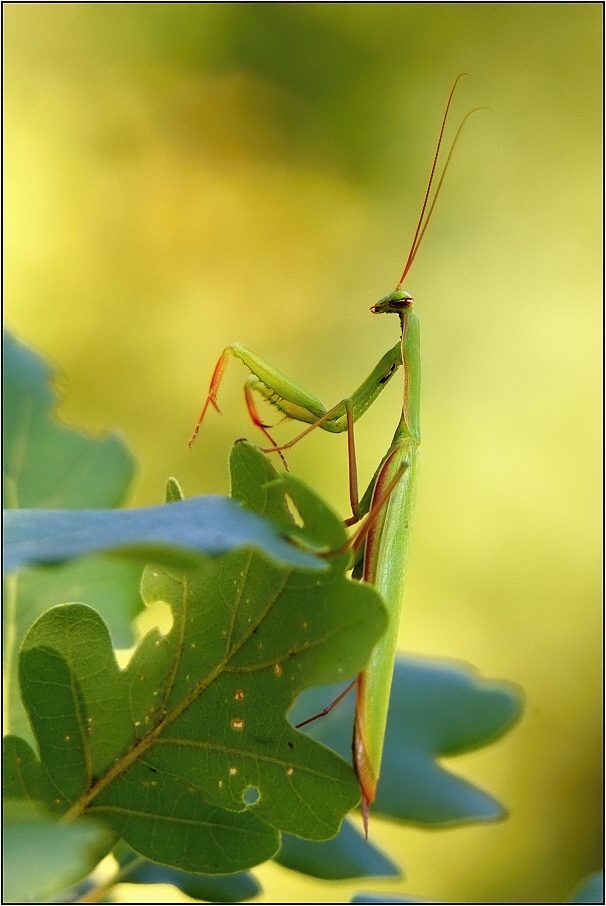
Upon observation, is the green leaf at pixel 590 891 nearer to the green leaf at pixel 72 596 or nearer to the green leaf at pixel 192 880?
the green leaf at pixel 192 880

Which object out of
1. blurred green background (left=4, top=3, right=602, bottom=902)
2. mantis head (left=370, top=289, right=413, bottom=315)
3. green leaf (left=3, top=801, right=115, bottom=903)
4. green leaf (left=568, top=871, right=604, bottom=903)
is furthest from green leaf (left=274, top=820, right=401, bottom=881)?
blurred green background (left=4, top=3, right=602, bottom=902)

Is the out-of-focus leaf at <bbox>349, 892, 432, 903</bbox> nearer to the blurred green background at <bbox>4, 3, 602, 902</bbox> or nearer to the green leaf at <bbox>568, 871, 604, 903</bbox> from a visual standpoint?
the green leaf at <bbox>568, 871, 604, 903</bbox>

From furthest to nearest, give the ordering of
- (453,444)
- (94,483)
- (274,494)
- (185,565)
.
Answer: (453,444)
(94,483)
(274,494)
(185,565)

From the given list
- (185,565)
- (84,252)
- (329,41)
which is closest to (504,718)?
(185,565)

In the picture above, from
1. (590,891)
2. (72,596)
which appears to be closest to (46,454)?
(72,596)

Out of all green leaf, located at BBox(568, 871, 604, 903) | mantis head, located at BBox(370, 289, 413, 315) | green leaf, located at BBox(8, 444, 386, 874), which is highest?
mantis head, located at BBox(370, 289, 413, 315)

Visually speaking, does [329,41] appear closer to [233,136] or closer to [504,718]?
[233,136]
